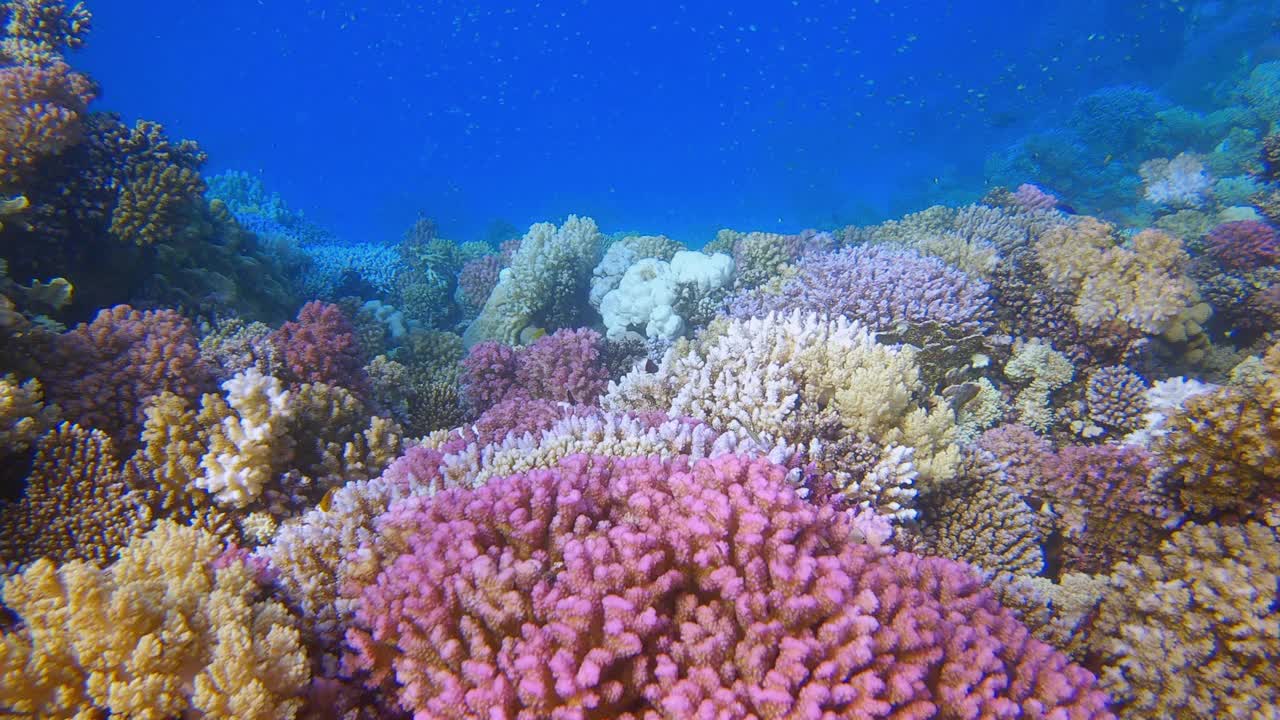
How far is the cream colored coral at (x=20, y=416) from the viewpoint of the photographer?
3.39 m

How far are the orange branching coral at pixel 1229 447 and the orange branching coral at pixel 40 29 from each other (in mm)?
11707

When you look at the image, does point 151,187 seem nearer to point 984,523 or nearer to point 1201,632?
point 984,523

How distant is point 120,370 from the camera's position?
428cm

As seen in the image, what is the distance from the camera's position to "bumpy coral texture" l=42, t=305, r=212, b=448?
13.3 ft

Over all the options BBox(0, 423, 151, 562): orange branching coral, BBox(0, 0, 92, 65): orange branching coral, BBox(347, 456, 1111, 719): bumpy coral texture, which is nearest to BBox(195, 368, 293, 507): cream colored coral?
BBox(0, 423, 151, 562): orange branching coral

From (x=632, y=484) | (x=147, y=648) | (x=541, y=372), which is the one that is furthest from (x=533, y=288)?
(x=147, y=648)

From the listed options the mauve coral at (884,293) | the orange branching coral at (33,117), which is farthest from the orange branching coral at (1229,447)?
the orange branching coral at (33,117)

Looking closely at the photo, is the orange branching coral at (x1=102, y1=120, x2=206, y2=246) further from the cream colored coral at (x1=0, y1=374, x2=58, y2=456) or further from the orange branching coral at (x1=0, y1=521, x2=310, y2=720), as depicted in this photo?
the orange branching coral at (x1=0, y1=521, x2=310, y2=720)

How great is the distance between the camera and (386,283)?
12.2 metres

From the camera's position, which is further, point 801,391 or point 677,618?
point 801,391

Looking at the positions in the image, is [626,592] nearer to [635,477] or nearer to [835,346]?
[635,477]

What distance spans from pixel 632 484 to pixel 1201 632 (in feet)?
10.6

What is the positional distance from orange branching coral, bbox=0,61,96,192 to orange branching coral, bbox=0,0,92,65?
68 centimetres

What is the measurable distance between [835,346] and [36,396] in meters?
5.79
